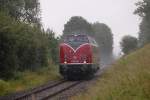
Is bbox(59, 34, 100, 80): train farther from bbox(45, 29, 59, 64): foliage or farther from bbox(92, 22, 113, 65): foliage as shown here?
bbox(92, 22, 113, 65): foliage

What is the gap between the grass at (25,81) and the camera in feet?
89.8

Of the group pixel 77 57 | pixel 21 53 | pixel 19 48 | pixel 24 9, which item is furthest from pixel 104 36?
pixel 77 57

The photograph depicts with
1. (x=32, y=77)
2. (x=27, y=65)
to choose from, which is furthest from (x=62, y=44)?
(x=27, y=65)

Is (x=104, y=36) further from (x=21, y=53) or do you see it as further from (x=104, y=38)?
(x=21, y=53)

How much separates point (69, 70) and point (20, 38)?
13.7 feet

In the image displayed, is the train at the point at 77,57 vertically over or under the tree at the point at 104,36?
under

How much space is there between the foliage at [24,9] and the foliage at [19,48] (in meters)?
7.08

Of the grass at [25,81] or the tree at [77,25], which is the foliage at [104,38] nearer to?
the tree at [77,25]

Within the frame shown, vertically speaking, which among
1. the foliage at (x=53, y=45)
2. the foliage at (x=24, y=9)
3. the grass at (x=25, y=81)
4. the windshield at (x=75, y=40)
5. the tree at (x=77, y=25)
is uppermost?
the tree at (x=77, y=25)

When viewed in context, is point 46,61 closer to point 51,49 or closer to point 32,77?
point 51,49

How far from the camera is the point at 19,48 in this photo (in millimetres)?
37094

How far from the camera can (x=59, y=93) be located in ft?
83.4

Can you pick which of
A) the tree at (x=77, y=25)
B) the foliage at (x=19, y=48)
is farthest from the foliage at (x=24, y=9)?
the tree at (x=77, y=25)

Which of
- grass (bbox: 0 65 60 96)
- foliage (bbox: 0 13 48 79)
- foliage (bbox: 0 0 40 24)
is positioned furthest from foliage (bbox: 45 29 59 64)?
grass (bbox: 0 65 60 96)
